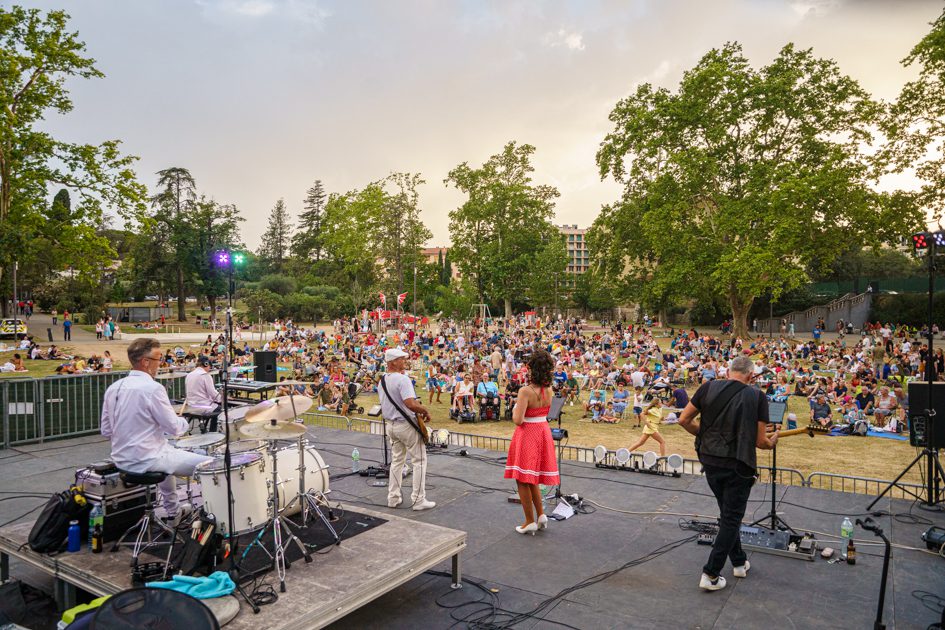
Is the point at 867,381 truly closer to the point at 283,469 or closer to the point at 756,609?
the point at 756,609

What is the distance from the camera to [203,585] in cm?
358

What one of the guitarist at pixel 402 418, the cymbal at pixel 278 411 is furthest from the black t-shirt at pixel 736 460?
the cymbal at pixel 278 411

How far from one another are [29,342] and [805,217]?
3337 cm

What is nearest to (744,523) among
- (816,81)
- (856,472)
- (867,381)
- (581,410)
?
(856,472)

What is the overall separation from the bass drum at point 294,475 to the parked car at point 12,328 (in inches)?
1171

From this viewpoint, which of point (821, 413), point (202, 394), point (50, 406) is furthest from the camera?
point (821, 413)

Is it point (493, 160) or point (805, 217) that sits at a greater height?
point (493, 160)

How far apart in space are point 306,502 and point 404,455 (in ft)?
4.25

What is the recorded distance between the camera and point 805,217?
24.7 m

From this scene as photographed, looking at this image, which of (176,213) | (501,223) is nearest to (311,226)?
(176,213)

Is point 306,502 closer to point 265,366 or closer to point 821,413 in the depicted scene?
point 265,366

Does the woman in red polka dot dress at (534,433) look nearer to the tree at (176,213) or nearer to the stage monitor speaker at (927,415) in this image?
the stage monitor speaker at (927,415)

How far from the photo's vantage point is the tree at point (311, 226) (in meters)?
78.7

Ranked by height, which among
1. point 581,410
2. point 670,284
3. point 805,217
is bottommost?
point 581,410
